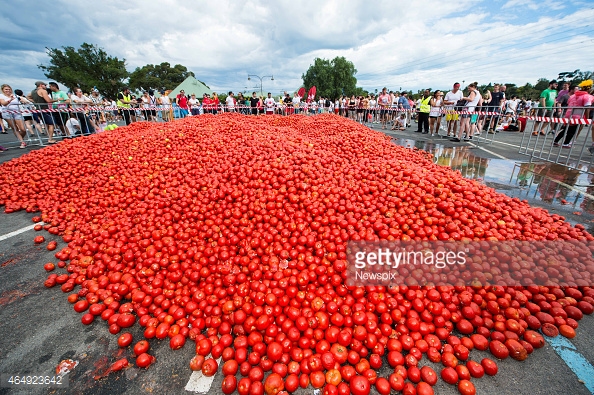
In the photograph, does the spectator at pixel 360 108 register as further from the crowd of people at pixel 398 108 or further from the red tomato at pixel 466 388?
the red tomato at pixel 466 388

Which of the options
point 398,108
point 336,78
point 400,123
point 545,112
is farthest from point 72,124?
point 336,78

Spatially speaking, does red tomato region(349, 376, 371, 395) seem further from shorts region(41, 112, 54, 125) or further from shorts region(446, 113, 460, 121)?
shorts region(41, 112, 54, 125)

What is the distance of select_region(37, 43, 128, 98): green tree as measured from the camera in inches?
1494

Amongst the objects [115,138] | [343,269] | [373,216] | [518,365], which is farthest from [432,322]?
[115,138]

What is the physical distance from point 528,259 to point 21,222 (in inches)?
338

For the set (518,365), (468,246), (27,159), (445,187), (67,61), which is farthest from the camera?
(67,61)

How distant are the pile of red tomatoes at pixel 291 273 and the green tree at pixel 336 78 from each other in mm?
73121

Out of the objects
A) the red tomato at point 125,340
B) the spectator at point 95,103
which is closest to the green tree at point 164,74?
the spectator at point 95,103

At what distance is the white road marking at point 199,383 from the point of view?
2.21 m

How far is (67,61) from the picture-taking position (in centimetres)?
3981

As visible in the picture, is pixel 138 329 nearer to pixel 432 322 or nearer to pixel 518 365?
pixel 432 322

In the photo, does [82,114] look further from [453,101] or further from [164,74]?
[164,74]

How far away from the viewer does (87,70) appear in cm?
4091

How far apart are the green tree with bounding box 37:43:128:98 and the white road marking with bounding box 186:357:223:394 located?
50.2 m
